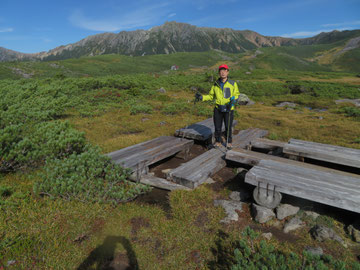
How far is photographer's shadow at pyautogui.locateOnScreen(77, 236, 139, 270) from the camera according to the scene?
3.35 m

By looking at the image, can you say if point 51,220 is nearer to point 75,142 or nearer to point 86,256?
point 86,256

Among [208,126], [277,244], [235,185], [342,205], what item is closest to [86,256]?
[277,244]

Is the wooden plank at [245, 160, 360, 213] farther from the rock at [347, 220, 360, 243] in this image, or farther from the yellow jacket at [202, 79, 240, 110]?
the yellow jacket at [202, 79, 240, 110]

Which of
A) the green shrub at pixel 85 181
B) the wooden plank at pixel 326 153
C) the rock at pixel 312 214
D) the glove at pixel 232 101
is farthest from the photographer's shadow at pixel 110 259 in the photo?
the wooden plank at pixel 326 153

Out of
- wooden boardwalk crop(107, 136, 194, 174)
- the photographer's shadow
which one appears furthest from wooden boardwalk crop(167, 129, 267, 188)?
the photographer's shadow

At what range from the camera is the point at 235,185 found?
6078 mm

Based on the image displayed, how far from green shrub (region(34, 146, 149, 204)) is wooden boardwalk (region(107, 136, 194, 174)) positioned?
0.58 m

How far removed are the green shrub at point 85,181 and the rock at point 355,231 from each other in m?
4.16

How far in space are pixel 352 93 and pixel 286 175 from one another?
89.6ft

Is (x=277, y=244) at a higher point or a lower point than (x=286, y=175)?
lower

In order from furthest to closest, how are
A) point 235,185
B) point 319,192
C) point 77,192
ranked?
point 235,185 < point 77,192 < point 319,192

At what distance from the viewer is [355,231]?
3984 millimetres

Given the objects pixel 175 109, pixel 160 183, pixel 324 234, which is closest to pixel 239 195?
pixel 324 234

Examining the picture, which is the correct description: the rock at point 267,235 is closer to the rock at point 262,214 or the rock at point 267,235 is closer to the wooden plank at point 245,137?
the rock at point 262,214
